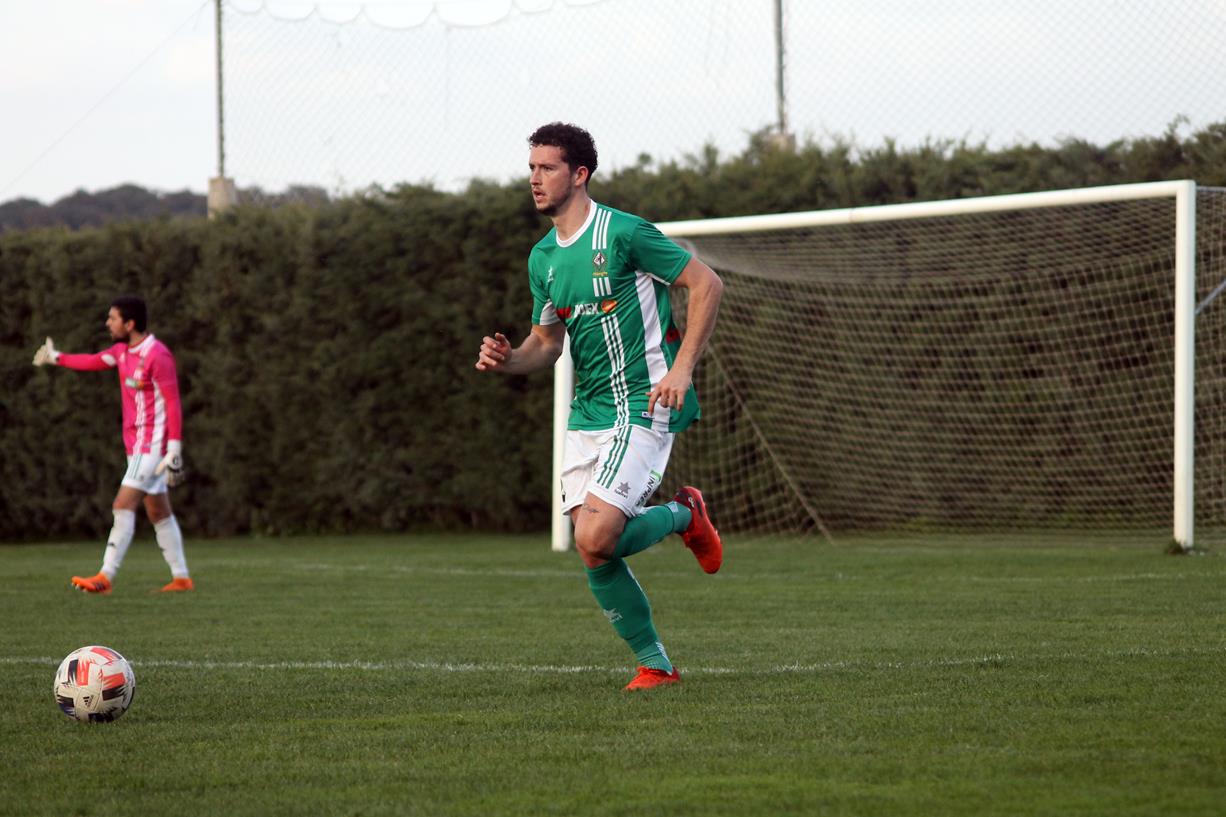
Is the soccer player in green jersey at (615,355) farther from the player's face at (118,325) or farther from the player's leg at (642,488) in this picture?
the player's face at (118,325)

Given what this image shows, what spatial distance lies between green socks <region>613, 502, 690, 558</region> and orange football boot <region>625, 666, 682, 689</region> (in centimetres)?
45

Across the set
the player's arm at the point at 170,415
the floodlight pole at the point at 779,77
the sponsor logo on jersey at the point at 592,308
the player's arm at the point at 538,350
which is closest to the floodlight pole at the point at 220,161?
the floodlight pole at the point at 779,77

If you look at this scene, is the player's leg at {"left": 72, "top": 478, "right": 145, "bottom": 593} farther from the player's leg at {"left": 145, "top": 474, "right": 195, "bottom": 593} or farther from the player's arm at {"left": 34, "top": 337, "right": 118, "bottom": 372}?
the player's arm at {"left": 34, "top": 337, "right": 118, "bottom": 372}

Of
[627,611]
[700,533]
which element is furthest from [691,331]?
[627,611]

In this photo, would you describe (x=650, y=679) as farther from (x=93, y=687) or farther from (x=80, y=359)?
(x=80, y=359)

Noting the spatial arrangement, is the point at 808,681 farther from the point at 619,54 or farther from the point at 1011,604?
the point at 619,54

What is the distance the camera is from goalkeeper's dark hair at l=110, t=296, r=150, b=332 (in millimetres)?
11773

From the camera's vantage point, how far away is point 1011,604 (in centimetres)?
887

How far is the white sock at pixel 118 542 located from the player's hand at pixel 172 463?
385mm

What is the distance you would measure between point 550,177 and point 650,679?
196cm

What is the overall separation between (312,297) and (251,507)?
2515mm

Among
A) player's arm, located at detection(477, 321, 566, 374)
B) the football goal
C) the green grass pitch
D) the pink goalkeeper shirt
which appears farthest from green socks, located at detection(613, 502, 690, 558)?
the football goal

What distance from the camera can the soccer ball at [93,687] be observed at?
209 inches

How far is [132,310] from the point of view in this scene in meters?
11.8
